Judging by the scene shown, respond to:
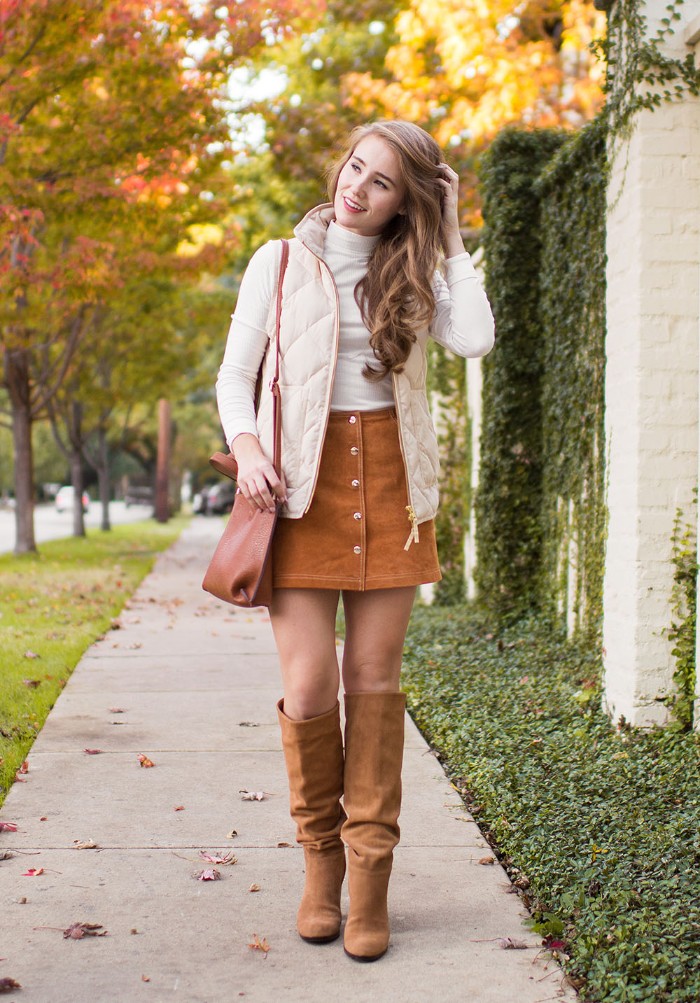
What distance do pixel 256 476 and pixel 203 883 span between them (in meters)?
1.28

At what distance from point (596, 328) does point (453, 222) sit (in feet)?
9.86

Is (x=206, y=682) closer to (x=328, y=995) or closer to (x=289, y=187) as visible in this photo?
(x=328, y=995)

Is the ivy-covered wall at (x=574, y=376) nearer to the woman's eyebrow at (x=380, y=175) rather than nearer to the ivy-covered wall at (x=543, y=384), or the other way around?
the ivy-covered wall at (x=543, y=384)

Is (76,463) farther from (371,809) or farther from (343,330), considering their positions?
(371,809)

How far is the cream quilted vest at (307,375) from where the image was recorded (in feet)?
8.96

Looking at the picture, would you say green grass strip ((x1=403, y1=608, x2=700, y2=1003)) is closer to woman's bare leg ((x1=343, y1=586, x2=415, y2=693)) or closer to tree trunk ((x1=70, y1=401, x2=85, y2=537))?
woman's bare leg ((x1=343, y1=586, x2=415, y2=693))

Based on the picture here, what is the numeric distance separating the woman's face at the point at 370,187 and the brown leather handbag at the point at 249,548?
201mm

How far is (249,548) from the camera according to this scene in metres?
2.69

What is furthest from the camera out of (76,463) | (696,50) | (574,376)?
(76,463)

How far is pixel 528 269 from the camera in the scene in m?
7.23

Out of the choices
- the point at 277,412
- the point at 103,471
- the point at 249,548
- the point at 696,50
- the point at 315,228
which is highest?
the point at 696,50

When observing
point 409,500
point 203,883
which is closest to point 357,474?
point 409,500

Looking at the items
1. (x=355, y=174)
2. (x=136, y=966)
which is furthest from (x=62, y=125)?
(x=136, y=966)

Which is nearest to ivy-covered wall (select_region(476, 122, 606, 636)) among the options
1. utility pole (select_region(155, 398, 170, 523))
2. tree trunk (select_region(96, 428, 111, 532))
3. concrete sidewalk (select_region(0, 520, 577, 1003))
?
concrete sidewalk (select_region(0, 520, 577, 1003))
